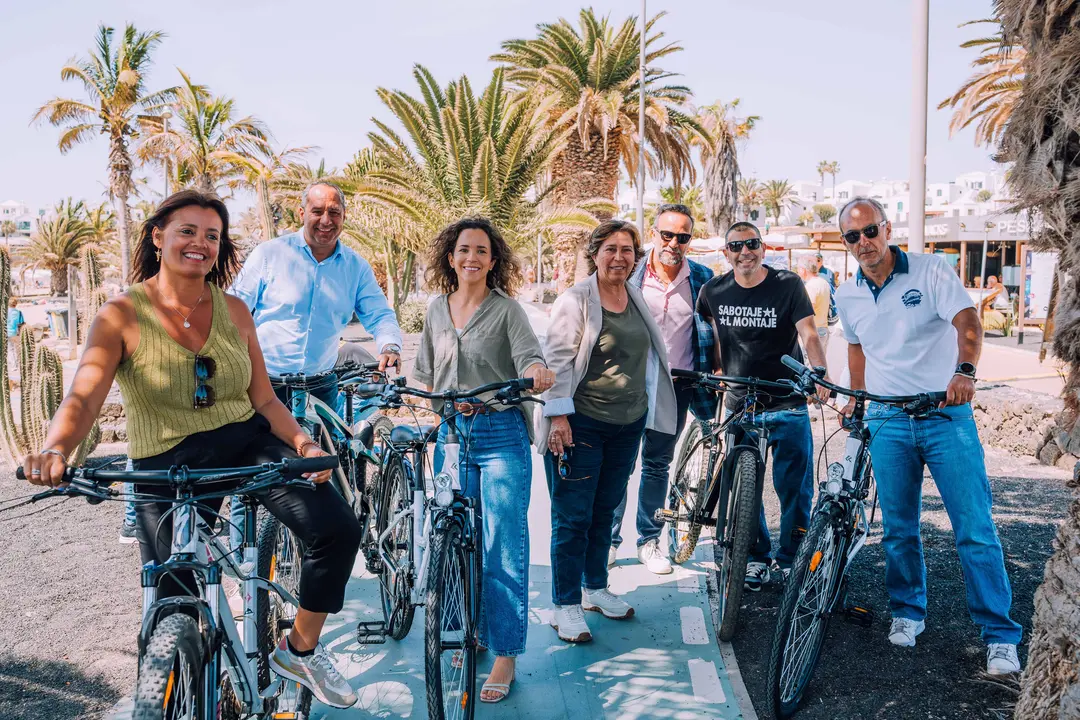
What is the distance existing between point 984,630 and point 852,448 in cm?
107

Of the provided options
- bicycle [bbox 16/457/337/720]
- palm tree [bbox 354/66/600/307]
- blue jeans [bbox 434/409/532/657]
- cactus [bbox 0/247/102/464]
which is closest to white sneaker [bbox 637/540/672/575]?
blue jeans [bbox 434/409/532/657]

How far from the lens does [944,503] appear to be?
159 inches

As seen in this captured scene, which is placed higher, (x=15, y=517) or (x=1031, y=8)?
(x=1031, y=8)

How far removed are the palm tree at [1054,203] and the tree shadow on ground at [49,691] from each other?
3.80 metres

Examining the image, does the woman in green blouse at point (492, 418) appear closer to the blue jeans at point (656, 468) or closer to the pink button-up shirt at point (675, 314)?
the blue jeans at point (656, 468)

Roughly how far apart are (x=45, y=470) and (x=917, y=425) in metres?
3.67

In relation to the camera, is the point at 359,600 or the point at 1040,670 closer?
the point at 1040,670

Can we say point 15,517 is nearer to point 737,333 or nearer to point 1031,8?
point 737,333

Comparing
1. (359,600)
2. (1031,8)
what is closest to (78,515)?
(359,600)

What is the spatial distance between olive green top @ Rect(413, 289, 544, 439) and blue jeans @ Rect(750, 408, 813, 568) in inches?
67.9

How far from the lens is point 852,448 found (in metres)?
3.88

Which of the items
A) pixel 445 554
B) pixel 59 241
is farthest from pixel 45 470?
pixel 59 241

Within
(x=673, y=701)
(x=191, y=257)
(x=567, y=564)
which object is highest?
(x=191, y=257)

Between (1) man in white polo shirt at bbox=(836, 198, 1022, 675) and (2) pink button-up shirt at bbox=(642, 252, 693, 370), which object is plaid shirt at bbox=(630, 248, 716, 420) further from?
(1) man in white polo shirt at bbox=(836, 198, 1022, 675)
